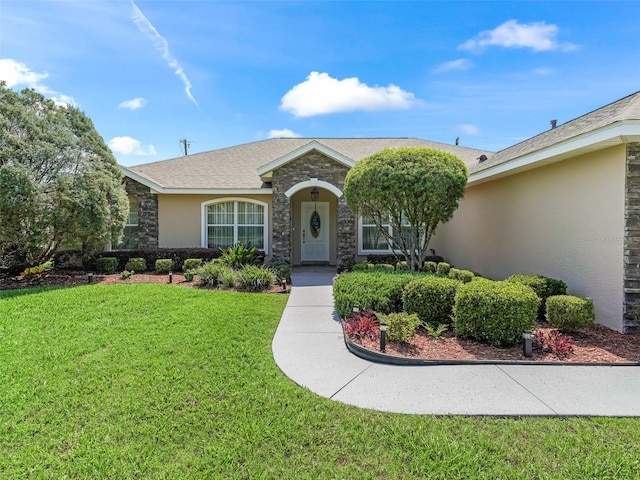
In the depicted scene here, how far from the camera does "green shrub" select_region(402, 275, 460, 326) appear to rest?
241 inches

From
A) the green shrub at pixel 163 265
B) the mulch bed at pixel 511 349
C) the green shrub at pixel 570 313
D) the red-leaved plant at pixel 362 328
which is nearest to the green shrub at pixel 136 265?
the green shrub at pixel 163 265

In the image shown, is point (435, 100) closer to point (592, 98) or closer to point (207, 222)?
point (592, 98)

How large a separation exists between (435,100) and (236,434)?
50.3 ft

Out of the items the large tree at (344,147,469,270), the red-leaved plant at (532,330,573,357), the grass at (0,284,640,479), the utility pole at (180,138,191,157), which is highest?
the utility pole at (180,138,191,157)

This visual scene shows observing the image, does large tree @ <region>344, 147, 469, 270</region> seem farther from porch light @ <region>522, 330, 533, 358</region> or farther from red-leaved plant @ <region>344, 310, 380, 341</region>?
porch light @ <region>522, 330, 533, 358</region>

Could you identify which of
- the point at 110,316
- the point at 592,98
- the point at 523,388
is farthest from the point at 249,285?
the point at 592,98

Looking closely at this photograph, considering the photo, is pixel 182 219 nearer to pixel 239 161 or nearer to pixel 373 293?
pixel 239 161

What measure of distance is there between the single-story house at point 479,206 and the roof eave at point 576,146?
19 millimetres

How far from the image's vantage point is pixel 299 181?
1280 centimetres

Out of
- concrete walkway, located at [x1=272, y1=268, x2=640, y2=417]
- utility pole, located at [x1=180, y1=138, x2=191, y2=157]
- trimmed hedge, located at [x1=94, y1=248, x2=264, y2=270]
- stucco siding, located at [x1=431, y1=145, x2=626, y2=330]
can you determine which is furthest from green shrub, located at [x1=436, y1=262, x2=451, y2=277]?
utility pole, located at [x1=180, y1=138, x2=191, y2=157]

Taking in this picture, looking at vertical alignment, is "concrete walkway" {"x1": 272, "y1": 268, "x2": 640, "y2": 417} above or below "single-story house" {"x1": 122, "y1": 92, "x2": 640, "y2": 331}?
below

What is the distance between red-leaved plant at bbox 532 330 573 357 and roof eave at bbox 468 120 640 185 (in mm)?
3379

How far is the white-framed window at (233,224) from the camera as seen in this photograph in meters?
14.0

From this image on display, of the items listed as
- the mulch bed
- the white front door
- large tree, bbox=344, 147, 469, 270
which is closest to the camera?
the mulch bed
